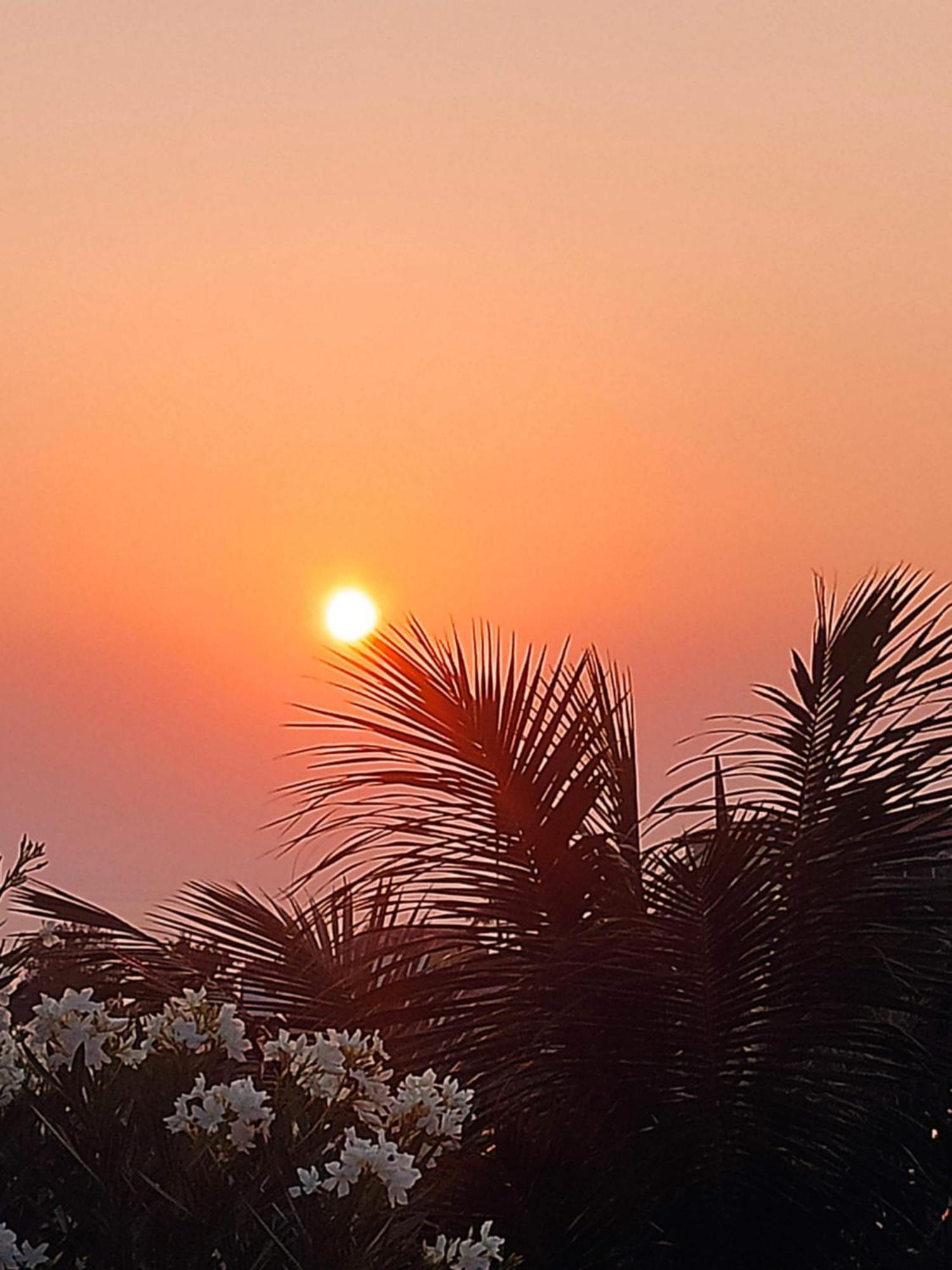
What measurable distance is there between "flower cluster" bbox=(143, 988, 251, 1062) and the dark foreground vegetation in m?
1.08

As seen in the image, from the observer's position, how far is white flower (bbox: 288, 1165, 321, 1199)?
3410 mm

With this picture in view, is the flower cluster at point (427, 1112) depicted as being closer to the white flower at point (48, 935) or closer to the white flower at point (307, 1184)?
the white flower at point (307, 1184)

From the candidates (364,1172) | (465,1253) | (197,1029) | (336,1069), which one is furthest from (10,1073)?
(465,1253)

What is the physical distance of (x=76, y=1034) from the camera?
12.5 ft

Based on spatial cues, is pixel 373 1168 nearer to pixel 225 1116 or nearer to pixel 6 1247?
pixel 225 1116

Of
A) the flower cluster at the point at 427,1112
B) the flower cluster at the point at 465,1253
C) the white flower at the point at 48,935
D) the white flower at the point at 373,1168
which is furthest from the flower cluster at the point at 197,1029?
the white flower at the point at 48,935

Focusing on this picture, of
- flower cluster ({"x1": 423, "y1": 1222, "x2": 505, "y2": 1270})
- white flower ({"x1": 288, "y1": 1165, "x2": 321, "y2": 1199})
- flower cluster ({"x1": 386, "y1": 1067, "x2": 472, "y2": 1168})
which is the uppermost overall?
flower cluster ({"x1": 386, "y1": 1067, "x2": 472, "y2": 1168})

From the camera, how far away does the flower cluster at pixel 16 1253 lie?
3.39m

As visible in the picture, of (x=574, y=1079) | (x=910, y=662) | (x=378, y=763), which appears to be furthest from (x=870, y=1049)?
(x=378, y=763)

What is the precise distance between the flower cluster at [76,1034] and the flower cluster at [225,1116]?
23 centimetres

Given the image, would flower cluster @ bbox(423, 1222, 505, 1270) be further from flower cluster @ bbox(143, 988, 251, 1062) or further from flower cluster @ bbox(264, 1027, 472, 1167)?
flower cluster @ bbox(143, 988, 251, 1062)

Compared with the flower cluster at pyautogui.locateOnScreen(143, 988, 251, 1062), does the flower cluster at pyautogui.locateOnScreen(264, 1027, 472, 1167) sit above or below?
below

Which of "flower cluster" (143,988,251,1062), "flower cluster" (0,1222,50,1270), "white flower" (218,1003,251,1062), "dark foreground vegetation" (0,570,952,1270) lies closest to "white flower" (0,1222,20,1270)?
"flower cluster" (0,1222,50,1270)

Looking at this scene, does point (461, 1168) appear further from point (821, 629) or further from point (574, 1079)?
point (821, 629)
